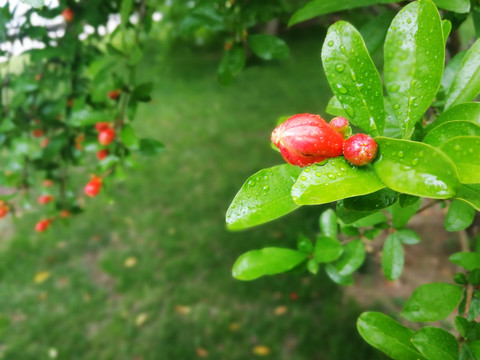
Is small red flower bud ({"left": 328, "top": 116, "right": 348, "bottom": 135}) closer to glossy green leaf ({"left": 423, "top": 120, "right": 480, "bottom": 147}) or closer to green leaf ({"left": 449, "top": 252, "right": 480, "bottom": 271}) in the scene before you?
glossy green leaf ({"left": 423, "top": 120, "right": 480, "bottom": 147})

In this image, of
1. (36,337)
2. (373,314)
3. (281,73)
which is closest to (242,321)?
(36,337)

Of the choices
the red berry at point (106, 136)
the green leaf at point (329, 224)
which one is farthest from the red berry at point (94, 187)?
the green leaf at point (329, 224)

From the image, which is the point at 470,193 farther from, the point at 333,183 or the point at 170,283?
the point at 170,283

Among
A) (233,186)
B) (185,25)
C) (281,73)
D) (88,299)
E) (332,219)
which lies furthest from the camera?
(281,73)

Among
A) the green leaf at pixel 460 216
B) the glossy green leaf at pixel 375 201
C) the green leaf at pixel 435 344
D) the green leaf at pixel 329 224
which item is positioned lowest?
the green leaf at pixel 329 224

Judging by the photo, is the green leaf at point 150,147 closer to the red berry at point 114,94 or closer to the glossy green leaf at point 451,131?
the red berry at point 114,94

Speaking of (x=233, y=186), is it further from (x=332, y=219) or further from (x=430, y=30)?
(x=430, y=30)

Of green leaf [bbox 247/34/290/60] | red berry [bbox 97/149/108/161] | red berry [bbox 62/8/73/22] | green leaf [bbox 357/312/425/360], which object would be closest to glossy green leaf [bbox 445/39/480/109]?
green leaf [bbox 357/312/425/360]
